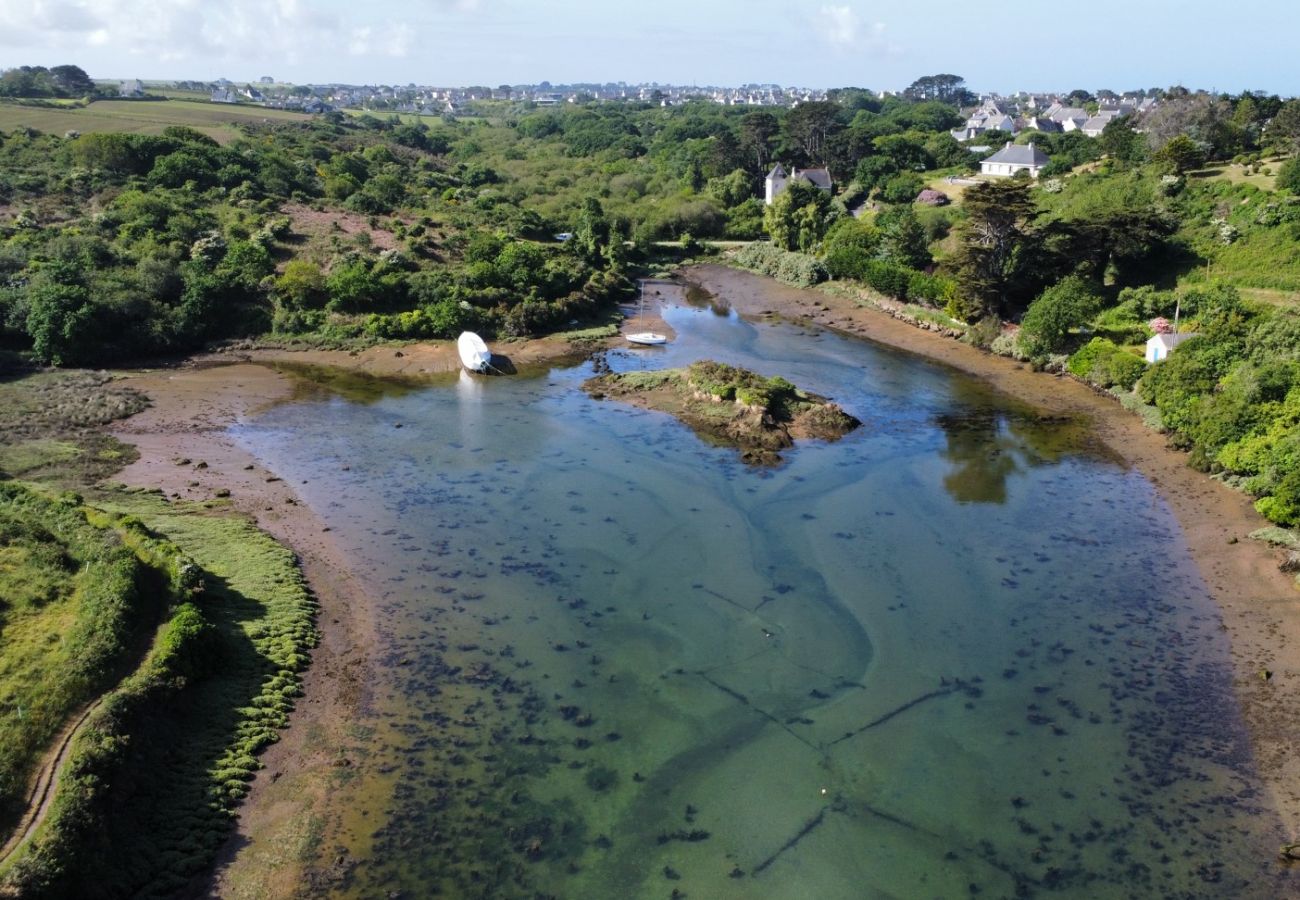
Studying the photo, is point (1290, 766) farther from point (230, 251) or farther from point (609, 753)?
point (230, 251)

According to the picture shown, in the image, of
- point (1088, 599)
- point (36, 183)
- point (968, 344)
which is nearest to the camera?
point (1088, 599)

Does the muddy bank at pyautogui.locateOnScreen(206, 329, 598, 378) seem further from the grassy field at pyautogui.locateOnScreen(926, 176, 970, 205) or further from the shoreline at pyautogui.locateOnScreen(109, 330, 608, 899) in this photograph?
the grassy field at pyautogui.locateOnScreen(926, 176, 970, 205)

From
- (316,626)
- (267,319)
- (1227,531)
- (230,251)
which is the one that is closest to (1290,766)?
(1227,531)

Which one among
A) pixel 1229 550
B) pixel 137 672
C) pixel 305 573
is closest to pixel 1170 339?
pixel 1229 550

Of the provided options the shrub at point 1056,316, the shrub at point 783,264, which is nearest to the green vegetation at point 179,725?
the shrub at point 1056,316

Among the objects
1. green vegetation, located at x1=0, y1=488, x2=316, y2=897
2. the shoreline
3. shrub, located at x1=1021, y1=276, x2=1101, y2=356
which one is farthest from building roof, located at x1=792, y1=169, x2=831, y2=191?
green vegetation, located at x1=0, y1=488, x2=316, y2=897

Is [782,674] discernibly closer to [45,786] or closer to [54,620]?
[45,786]

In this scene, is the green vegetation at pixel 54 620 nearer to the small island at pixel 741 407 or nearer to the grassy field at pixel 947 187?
the small island at pixel 741 407
